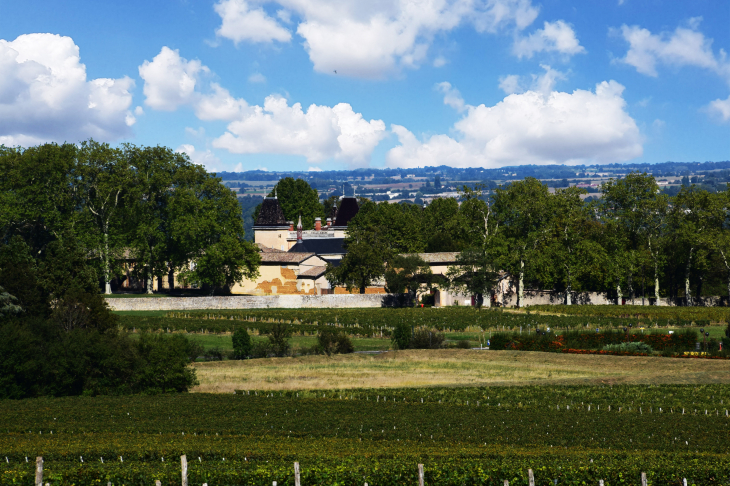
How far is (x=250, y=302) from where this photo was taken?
7619cm

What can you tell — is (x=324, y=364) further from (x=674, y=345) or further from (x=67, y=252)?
(x=674, y=345)

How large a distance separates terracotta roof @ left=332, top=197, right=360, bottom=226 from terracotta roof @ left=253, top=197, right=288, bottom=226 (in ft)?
37.2

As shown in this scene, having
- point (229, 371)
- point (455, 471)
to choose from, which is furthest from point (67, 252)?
point (455, 471)

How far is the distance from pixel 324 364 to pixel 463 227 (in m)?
44.1

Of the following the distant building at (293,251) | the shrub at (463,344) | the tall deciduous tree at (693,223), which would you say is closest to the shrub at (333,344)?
the shrub at (463,344)

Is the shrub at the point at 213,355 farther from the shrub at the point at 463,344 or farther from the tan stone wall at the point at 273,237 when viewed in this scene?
the tan stone wall at the point at 273,237

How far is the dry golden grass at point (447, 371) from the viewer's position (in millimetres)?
38219

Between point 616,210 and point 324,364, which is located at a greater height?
point 616,210

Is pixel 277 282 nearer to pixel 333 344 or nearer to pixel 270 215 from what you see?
pixel 270 215

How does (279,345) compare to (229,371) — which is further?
(279,345)

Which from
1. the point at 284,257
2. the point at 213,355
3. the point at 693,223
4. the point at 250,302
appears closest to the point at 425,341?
the point at 213,355

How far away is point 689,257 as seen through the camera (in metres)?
78.8

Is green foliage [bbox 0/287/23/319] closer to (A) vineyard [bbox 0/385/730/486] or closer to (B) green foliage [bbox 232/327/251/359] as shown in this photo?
(A) vineyard [bbox 0/385/730/486]

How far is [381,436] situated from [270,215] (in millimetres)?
87924
